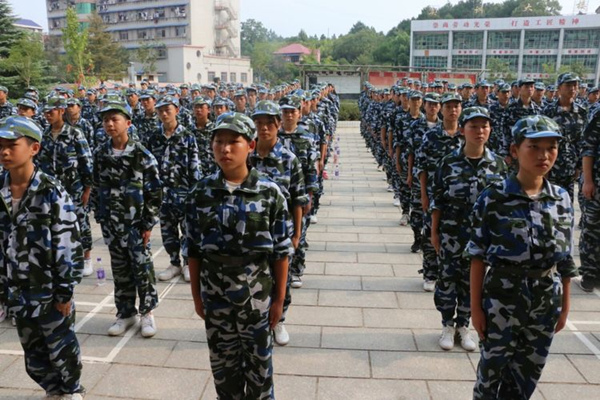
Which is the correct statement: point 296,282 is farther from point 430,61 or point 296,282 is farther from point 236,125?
point 430,61

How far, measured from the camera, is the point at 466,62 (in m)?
58.6

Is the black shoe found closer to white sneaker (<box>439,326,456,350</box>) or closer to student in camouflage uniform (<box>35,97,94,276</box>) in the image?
white sneaker (<box>439,326,456,350</box>)

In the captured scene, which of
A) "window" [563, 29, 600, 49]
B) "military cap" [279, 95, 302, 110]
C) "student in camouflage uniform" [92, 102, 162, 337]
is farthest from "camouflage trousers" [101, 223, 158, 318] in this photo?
"window" [563, 29, 600, 49]

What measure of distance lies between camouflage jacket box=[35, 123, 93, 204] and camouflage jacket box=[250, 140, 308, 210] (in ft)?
7.88

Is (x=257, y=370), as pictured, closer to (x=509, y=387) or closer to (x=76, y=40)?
(x=509, y=387)

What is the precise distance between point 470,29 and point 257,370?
6187 cm

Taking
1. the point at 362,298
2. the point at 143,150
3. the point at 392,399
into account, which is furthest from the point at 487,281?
the point at 143,150

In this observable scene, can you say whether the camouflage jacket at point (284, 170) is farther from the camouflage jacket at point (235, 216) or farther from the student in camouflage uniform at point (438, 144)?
the student in camouflage uniform at point (438, 144)

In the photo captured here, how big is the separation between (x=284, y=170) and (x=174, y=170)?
1.98 meters

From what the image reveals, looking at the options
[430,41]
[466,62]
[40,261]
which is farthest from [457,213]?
[430,41]

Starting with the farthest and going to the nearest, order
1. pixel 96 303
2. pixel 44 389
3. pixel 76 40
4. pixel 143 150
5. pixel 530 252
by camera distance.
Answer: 1. pixel 76 40
2. pixel 96 303
3. pixel 143 150
4. pixel 44 389
5. pixel 530 252

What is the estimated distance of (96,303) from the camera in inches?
204

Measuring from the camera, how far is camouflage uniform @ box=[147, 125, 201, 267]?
5.50 meters

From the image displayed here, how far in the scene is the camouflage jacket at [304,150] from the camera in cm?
491
